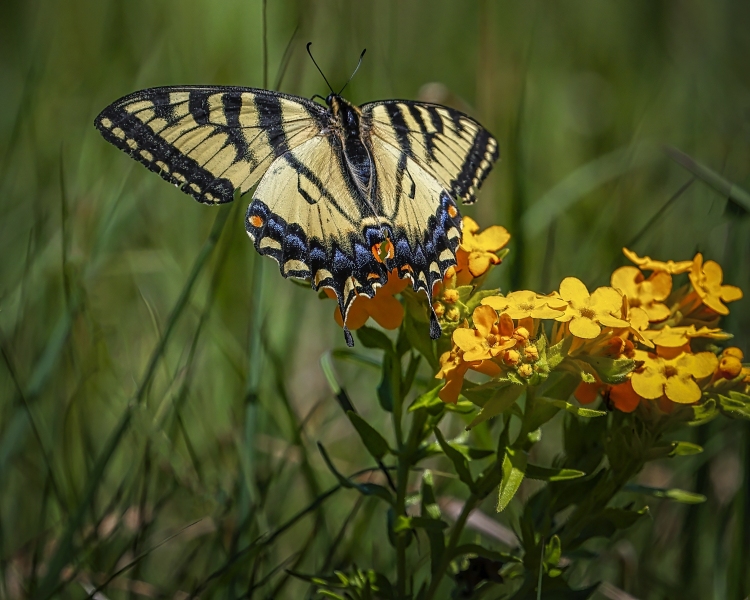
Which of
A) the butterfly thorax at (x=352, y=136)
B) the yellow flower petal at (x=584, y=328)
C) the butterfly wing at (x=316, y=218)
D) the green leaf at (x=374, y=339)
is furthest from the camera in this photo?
the butterfly thorax at (x=352, y=136)

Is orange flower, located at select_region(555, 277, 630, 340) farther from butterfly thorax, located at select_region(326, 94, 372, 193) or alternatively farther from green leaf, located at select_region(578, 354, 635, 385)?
butterfly thorax, located at select_region(326, 94, 372, 193)

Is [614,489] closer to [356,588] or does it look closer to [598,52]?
[356,588]

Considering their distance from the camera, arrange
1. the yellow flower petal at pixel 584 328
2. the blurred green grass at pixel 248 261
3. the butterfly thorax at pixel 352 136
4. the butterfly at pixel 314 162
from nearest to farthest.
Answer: the yellow flower petal at pixel 584 328, the butterfly at pixel 314 162, the blurred green grass at pixel 248 261, the butterfly thorax at pixel 352 136

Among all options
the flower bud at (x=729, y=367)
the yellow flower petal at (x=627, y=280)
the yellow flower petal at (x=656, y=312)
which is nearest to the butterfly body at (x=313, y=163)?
the yellow flower petal at (x=627, y=280)


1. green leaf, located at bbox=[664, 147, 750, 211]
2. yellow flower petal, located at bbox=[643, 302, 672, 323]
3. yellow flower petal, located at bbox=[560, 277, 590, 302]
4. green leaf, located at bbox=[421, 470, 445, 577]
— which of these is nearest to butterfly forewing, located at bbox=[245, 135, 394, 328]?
yellow flower petal, located at bbox=[560, 277, 590, 302]

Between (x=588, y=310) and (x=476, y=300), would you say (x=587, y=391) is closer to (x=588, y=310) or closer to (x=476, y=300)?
(x=588, y=310)

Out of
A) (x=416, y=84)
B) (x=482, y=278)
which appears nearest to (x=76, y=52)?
(x=416, y=84)

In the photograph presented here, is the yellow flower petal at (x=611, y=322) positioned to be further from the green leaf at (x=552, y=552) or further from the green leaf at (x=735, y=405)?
the green leaf at (x=552, y=552)
